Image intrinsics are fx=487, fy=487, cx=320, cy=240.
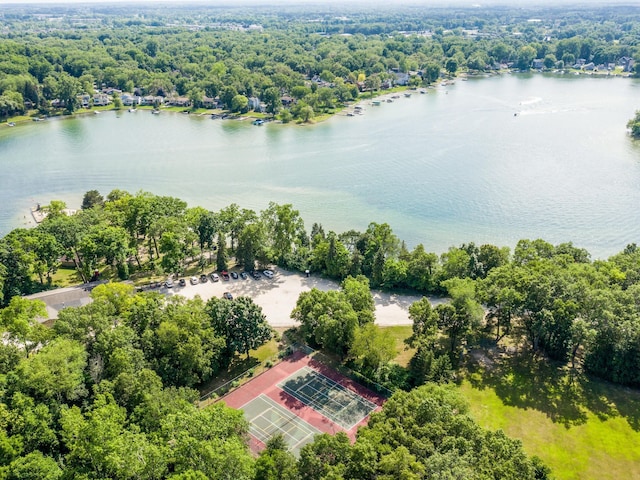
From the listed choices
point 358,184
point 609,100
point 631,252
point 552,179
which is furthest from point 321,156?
point 609,100

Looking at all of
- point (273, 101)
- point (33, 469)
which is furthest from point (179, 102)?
point (33, 469)

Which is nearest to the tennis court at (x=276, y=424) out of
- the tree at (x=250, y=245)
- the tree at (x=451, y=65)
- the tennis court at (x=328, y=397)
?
the tennis court at (x=328, y=397)

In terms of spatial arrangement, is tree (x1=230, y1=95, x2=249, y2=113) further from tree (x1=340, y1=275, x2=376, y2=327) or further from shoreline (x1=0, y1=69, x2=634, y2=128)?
tree (x1=340, y1=275, x2=376, y2=327)

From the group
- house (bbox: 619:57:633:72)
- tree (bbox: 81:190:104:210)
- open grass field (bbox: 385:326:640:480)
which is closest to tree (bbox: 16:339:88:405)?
open grass field (bbox: 385:326:640:480)

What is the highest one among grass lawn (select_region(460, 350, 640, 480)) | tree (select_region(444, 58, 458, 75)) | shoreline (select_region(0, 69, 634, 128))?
tree (select_region(444, 58, 458, 75))

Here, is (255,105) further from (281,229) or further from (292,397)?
(292,397)
